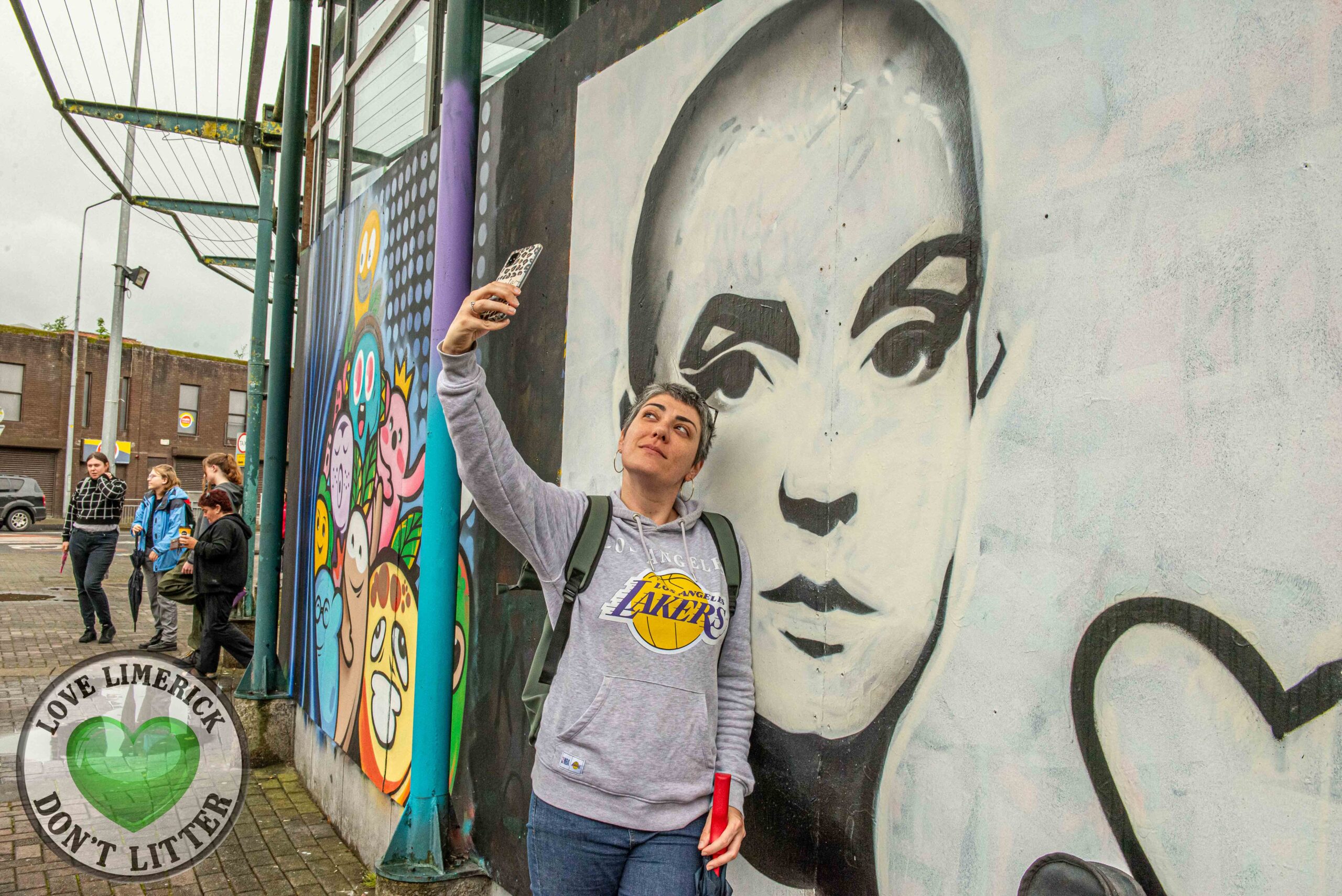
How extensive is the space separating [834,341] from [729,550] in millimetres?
528

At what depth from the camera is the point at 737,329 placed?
2.38m

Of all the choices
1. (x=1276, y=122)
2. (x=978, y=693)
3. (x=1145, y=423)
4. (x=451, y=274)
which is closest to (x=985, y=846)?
(x=978, y=693)

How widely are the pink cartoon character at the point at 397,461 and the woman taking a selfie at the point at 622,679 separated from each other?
2141mm

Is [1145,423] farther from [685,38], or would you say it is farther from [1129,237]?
[685,38]

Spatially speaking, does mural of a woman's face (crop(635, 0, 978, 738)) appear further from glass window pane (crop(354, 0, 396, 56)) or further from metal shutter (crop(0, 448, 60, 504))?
metal shutter (crop(0, 448, 60, 504))

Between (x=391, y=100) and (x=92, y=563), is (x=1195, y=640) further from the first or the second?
(x=92, y=563)

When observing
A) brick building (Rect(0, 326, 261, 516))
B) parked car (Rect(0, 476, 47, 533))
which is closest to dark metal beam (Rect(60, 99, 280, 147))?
parked car (Rect(0, 476, 47, 533))

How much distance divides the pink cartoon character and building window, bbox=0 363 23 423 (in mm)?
34828

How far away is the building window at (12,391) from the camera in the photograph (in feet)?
105

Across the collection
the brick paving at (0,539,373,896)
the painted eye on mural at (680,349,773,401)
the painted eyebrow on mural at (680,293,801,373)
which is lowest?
the brick paving at (0,539,373,896)

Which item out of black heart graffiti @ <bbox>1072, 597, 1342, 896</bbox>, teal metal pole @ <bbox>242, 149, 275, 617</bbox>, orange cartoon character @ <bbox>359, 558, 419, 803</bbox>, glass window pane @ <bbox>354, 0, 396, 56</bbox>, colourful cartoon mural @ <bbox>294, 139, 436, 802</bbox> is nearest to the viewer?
black heart graffiti @ <bbox>1072, 597, 1342, 896</bbox>

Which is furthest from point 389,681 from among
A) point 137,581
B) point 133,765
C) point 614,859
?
point 137,581

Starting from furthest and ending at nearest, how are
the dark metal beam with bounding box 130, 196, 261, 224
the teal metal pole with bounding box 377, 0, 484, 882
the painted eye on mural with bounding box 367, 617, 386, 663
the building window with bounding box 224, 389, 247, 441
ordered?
1. the building window with bounding box 224, 389, 247, 441
2. the dark metal beam with bounding box 130, 196, 261, 224
3. the painted eye on mural with bounding box 367, 617, 386, 663
4. the teal metal pole with bounding box 377, 0, 484, 882

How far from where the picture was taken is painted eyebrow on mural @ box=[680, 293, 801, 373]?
223 centimetres
